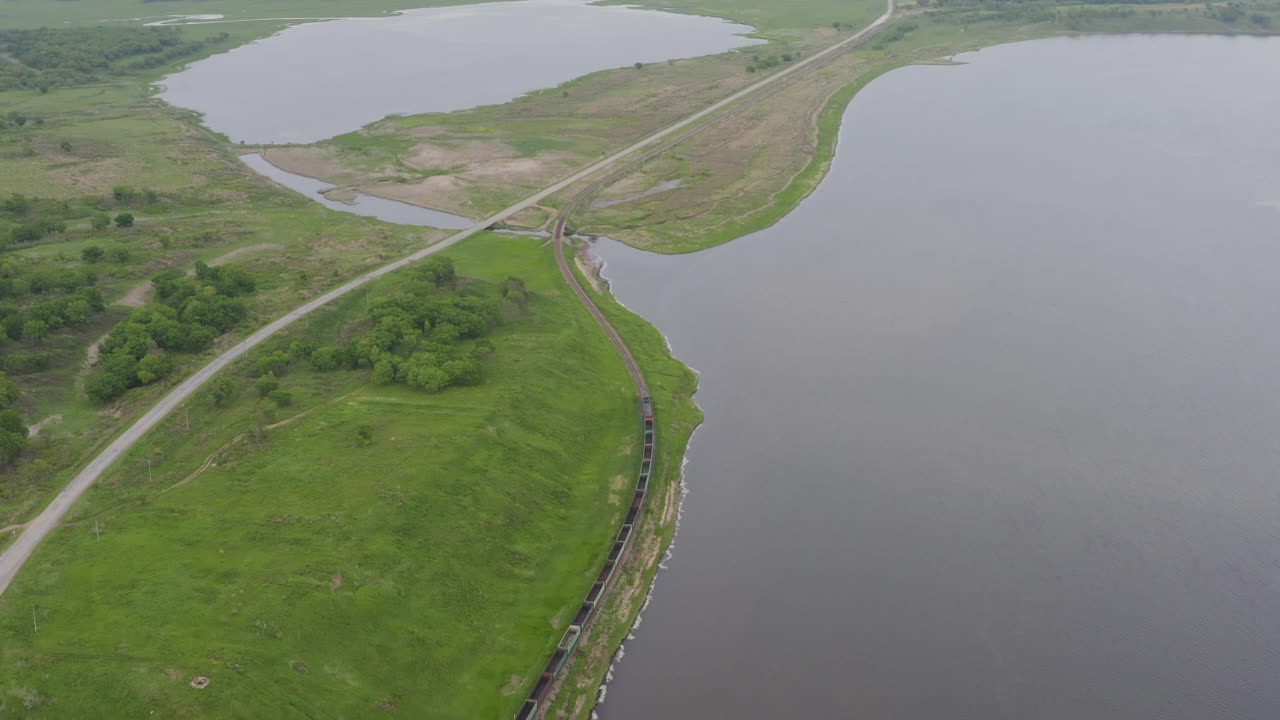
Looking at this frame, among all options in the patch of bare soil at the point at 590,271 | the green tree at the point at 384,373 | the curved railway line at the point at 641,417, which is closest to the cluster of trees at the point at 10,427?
the curved railway line at the point at 641,417

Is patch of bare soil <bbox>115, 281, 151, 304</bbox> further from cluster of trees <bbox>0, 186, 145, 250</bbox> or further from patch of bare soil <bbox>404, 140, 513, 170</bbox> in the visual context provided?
patch of bare soil <bbox>404, 140, 513, 170</bbox>

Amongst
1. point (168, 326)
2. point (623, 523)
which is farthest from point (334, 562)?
point (168, 326)

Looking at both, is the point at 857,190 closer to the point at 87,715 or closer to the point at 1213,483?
the point at 1213,483

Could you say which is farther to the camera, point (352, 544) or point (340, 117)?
point (340, 117)

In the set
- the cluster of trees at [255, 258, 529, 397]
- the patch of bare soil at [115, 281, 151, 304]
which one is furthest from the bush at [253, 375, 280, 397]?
the patch of bare soil at [115, 281, 151, 304]

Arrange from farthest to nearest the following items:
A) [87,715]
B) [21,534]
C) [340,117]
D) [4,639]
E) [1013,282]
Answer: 1. [340,117]
2. [1013,282]
3. [21,534]
4. [4,639]
5. [87,715]

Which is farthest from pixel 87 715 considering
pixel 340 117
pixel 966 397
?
pixel 340 117

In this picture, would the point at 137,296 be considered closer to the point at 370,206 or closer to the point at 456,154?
the point at 370,206
